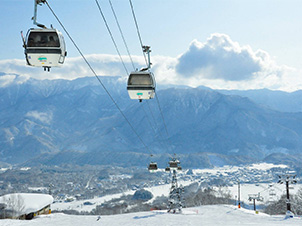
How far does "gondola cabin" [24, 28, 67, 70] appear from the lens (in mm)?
10023

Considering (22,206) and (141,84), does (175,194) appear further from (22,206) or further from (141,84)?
(141,84)

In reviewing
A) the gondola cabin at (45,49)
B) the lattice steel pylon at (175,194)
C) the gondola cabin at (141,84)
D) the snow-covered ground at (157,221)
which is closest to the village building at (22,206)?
the snow-covered ground at (157,221)

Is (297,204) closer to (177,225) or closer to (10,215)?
(177,225)

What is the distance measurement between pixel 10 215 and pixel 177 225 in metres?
24.6

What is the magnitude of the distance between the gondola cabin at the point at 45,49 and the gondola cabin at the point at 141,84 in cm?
447

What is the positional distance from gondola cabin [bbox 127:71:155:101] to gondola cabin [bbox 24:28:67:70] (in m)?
4.47

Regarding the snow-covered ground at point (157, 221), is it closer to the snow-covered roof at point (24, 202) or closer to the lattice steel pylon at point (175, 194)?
the snow-covered roof at point (24, 202)

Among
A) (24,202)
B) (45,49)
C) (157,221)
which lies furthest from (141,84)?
(24,202)

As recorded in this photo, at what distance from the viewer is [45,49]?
1001 centimetres

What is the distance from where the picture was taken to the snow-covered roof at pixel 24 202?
Result: 4266cm

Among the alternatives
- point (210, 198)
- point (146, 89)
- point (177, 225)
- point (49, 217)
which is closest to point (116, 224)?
point (177, 225)

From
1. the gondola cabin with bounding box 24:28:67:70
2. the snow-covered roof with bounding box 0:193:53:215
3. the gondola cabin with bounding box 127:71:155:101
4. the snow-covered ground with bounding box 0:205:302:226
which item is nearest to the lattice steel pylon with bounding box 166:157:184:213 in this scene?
the snow-covered ground with bounding box 0:205:302:226

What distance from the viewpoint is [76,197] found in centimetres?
19775

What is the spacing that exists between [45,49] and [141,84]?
208 inches
